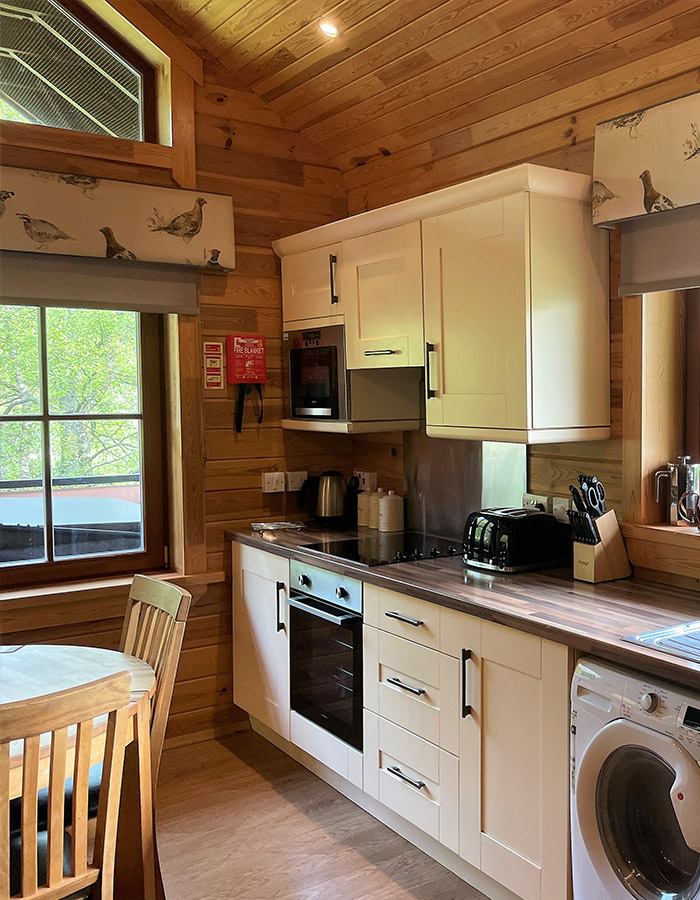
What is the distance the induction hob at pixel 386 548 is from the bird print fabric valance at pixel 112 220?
4.14 feet

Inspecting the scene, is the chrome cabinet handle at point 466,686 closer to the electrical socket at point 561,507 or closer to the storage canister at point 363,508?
the electrical socket at point 561,507

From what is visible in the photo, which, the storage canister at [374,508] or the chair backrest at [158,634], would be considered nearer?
the chair backrest at [158,634]

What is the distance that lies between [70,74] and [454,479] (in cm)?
219

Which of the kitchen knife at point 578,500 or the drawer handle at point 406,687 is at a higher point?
the kitchen knife at point 578,500

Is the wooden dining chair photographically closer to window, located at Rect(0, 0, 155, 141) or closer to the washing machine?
the washing machine

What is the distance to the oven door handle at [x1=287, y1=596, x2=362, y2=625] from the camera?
9.34 feet

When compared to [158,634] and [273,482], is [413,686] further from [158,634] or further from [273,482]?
[273,482]

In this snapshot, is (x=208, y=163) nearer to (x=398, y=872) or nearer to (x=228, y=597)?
(x=228, y=597)

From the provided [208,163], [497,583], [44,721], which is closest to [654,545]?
[497,583]

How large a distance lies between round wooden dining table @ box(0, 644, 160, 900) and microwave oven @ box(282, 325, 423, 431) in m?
1.41

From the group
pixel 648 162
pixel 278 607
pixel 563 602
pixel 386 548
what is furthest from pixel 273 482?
pixel 648 162

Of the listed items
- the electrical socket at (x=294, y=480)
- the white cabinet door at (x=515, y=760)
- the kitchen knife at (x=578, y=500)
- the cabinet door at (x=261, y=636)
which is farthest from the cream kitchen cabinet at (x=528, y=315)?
the electrical socket at (x=294, y=480)

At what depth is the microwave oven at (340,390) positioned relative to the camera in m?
3.34

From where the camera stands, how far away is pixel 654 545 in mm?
2553
